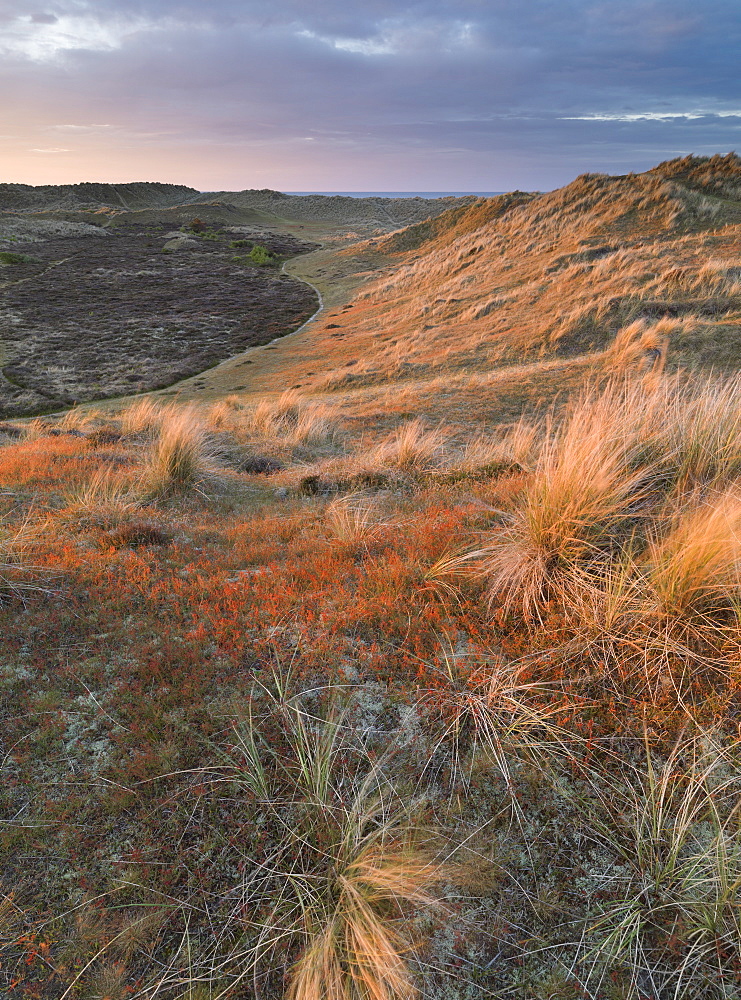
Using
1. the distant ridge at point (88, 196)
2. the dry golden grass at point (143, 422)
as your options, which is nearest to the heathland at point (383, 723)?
the dry golden grass at point (143, 422)

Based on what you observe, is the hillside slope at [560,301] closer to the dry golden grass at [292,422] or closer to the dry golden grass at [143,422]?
the dry golden grass at [292,422]

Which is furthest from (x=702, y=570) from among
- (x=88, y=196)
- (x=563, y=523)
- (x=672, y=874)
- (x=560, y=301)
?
(x=88, y=196)

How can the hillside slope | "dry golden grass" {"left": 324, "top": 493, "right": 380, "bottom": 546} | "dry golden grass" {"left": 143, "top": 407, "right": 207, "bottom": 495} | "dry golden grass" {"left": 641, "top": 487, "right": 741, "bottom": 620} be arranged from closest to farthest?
"dry golden grass" {"left": 641, "top": 487, "right": 741, "bottom": 620} → "dry golden grass" {"left": 324, "top": 493, "right": 380, "bottom": 546} → "dry golden grass" {"left": 143, "top": 407, "right": 207, "bottom": 495} → the hillside slope

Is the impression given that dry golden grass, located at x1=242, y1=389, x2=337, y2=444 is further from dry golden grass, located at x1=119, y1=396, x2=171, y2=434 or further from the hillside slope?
the hillside slope

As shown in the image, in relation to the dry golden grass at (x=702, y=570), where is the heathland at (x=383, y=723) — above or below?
below

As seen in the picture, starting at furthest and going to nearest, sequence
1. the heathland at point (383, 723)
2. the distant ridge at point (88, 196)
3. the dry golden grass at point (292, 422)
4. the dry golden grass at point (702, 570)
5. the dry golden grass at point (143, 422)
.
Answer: the distant ridge at point (88, 196) < the dry golden grass at point (143, 422) < the dry golden grass at point (292, 422) < the dry golden grass at point (702, 570) < the heathland at point (383, 723)

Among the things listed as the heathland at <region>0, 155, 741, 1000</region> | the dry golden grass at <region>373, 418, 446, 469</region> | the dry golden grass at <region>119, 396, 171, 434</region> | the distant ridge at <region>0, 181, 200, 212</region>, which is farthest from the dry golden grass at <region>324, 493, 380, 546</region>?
the distant ridge at <region>0, 181, 200, 212</region>

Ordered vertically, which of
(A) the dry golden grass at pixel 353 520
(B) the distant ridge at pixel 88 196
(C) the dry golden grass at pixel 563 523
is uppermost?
(B) the distant ridge at pixel 88 196

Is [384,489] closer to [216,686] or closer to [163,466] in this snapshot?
[163,466]

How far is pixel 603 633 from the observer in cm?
304

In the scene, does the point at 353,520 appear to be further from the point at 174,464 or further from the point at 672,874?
the point at 672,874

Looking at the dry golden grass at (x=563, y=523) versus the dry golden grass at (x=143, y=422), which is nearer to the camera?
the dry golden grass at (x=563, y=523)

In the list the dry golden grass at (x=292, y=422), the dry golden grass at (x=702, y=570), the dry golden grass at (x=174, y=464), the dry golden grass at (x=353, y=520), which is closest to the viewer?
the dry golden grass at (x=702, y=570)

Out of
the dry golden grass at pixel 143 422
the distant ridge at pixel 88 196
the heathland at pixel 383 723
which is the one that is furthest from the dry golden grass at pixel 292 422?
the distant ridge at pixel 88 196
